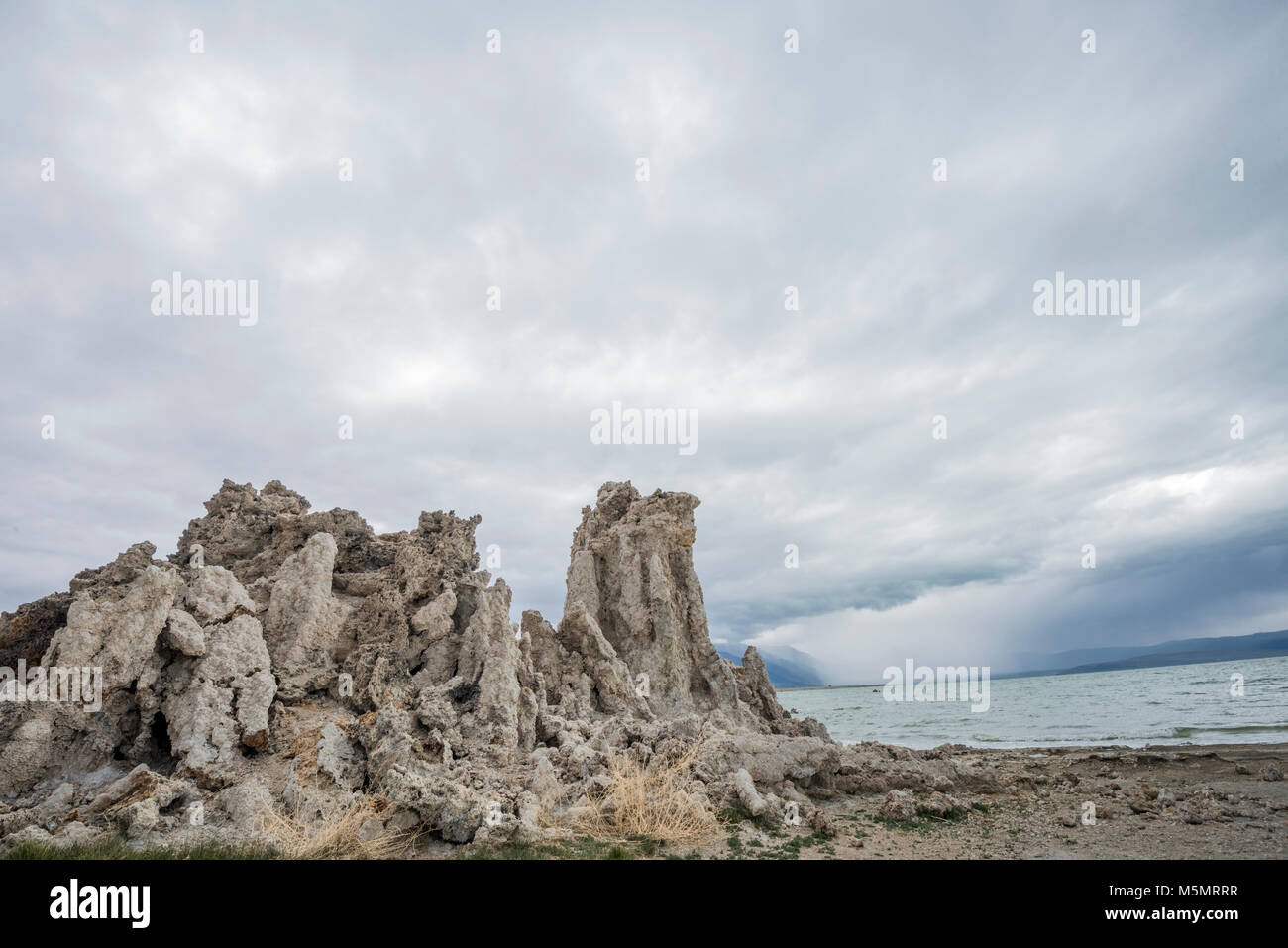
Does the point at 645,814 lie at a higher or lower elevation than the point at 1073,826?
higher

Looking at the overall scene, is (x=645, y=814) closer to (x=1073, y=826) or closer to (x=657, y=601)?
(x=1073, y=826)

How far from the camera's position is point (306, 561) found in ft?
46.1

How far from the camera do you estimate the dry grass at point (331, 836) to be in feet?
25.5

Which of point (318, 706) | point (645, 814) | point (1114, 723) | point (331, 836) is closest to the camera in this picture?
point (331, 836)

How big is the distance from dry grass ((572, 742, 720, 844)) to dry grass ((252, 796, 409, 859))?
2828mm

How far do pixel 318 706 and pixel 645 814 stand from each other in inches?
279

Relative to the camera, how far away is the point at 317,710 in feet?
39.1

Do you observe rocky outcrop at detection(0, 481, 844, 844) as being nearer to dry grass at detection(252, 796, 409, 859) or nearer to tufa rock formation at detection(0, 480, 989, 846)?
tufa rock formation at detection(0, 480, 989, 846)

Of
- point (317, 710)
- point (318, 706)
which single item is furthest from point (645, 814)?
point (318, 706)

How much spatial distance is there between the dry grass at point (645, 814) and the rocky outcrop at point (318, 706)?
0.40 m

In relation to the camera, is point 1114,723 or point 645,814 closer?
point 645,814

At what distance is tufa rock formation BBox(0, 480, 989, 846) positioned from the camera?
891 centimetres
